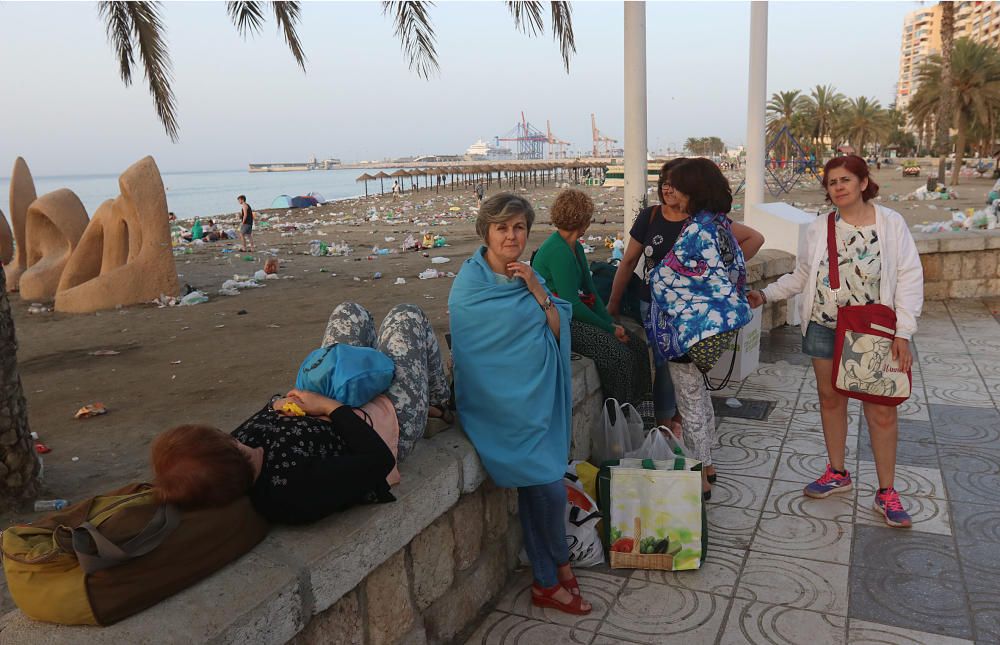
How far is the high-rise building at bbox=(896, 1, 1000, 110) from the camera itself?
101562mm

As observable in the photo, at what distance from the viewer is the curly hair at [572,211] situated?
371 cm

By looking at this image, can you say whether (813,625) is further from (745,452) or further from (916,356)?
(916,356)

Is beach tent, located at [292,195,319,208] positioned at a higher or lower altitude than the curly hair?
lower

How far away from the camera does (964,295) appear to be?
26.5 ft

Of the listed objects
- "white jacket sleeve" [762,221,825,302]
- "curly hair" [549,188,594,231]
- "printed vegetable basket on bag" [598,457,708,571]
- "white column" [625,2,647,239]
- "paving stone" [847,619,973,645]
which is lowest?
"paving stone" [847,619,973,645]

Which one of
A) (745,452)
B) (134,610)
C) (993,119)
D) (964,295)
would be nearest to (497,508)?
(134,610)

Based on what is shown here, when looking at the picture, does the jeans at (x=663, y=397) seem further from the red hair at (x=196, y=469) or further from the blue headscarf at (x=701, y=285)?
the red hair at (x=196, y=469)

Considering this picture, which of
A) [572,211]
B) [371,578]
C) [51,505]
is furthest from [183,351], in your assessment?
[371,578]

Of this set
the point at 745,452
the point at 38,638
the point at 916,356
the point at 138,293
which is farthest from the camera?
the point at 138,293

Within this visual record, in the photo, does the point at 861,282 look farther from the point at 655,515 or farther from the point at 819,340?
the point at 655,515

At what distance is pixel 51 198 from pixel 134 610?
13588 mm

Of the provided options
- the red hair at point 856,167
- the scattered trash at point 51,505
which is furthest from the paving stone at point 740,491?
the scattered trash at point 51,505

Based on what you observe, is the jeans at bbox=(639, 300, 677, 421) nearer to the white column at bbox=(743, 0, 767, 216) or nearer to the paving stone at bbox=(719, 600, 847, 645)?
the paving stone at bbox=(719, 600, 847, 645)

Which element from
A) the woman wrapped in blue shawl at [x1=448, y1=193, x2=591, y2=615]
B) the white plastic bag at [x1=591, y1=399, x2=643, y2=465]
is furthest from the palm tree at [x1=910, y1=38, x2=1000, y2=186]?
the woman wrapped in blue shawl at [x1=448, y1=193, x2=591, y2=615]
